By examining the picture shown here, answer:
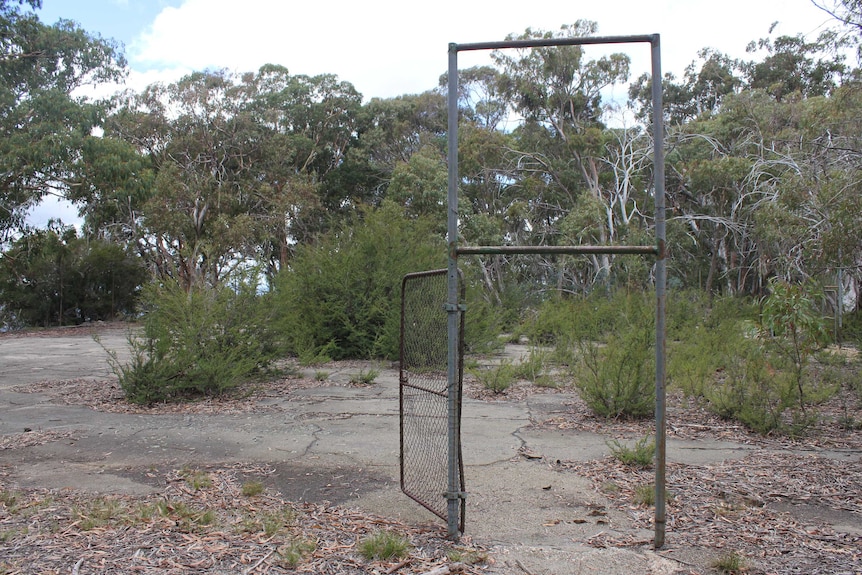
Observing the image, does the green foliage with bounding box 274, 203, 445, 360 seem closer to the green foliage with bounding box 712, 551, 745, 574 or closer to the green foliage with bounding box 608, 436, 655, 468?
the green foliage with bounding box 608, 436, 655, 468

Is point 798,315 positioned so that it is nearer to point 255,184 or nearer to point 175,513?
point 175,513

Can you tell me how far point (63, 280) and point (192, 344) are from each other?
68.0 feet

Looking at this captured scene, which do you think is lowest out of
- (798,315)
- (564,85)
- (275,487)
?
(275,487)

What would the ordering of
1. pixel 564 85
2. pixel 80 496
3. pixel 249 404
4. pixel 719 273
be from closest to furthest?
pixel 80 496 < pixel 249 404 < pixel 719 273 < pixel 564 85

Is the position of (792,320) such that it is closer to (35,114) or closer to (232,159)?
(35,114)

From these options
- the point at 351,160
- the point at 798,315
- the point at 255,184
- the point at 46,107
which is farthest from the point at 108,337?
the point at 798,315

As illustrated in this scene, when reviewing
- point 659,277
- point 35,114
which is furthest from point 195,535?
point 35,114

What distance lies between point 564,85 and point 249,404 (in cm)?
2446

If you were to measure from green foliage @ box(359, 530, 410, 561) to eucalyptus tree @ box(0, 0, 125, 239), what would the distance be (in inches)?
769

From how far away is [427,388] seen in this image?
4801 mm

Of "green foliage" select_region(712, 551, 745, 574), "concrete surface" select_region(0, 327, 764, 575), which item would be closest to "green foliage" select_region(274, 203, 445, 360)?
"concrete surface" select_region(0, 327, 764, 575)

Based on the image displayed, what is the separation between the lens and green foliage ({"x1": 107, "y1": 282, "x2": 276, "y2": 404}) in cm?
875

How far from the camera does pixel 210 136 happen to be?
108ft

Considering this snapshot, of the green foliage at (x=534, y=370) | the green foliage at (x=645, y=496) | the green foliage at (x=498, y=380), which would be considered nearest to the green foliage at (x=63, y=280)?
the green foliage at (x=534, y=370)
